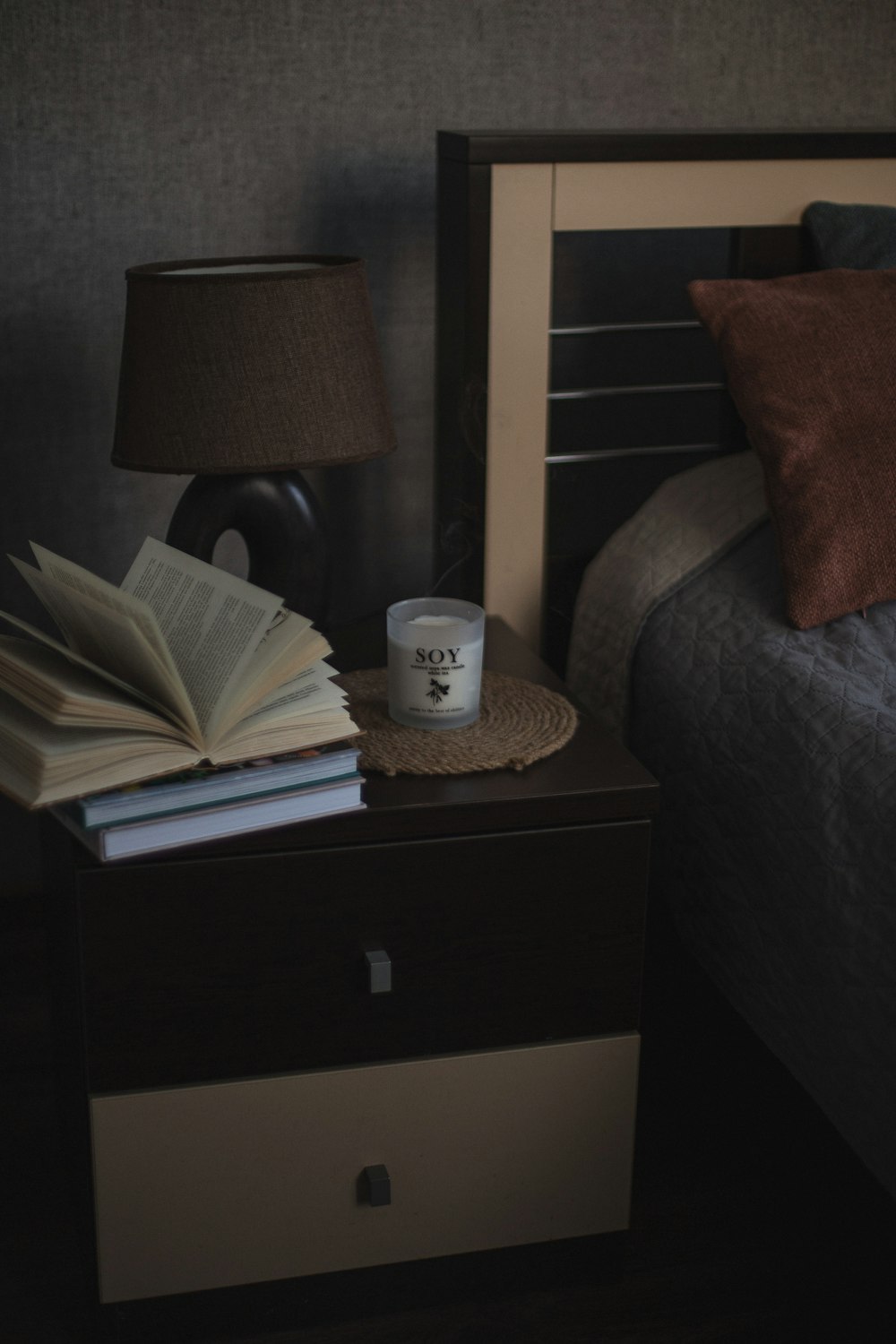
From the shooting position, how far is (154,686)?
3.21 feet

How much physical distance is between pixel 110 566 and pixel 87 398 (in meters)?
0.21

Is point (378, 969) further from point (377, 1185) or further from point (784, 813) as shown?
point (784, 813)

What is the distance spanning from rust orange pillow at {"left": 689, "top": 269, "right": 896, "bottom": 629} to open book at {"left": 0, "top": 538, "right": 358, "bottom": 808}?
1.65 feet

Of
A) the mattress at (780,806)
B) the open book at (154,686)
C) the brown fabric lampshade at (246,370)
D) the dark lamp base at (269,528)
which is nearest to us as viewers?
the open book at (154,686)

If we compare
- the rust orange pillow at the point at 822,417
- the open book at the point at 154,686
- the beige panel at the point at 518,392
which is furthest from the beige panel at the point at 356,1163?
the beige panel at the point at 518,392

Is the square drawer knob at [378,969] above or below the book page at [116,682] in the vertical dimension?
below

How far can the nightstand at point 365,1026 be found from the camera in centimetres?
102

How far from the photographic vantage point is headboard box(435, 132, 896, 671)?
145 centimetres

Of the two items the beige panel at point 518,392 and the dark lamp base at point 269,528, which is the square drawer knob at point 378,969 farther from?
the beige panel at point 518,392

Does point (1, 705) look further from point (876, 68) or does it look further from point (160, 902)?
point (876, 68)

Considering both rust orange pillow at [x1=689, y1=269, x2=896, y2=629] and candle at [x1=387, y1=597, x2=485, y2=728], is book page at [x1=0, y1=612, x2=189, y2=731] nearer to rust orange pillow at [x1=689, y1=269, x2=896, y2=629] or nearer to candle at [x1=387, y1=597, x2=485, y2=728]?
candle at [x1=387, y1=597, x2=485, y2=728]

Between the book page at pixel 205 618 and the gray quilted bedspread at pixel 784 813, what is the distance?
455mm

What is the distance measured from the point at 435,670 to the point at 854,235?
0.76 metres

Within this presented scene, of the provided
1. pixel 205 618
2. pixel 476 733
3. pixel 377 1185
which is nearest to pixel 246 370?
pixel 205 618
